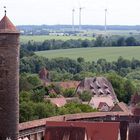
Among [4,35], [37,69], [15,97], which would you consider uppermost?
[4,35]

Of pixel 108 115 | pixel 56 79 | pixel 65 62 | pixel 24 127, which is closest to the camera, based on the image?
pixel 24 127

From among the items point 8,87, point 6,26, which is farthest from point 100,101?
point 8,87

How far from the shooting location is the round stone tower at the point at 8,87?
3469 centimetres

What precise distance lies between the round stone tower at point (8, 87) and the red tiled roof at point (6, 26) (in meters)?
0.33

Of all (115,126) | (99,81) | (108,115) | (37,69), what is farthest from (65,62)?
(115,126)

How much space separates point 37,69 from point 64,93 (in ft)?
153

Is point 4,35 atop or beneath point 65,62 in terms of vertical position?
atop

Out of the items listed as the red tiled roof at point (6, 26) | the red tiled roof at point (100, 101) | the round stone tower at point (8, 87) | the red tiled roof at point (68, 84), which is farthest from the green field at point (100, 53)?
the round stone tower at point (8, 87)

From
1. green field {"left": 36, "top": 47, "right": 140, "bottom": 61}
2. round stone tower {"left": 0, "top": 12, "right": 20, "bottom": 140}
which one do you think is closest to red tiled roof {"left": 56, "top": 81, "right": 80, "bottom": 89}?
green field {"left": 36, "top": 47, "right": 140, "bottom": 61}

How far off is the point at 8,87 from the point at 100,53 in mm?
139177

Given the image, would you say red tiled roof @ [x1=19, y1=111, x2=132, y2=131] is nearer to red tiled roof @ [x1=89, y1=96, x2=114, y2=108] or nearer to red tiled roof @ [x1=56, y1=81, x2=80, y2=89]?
red tiled roof @ [x1=89, y1=96, x2=114, y2=108]

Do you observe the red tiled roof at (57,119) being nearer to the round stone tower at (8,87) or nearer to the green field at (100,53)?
the round stone tower at (8,87)

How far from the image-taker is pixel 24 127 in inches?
1596

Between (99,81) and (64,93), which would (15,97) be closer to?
(64,93)
